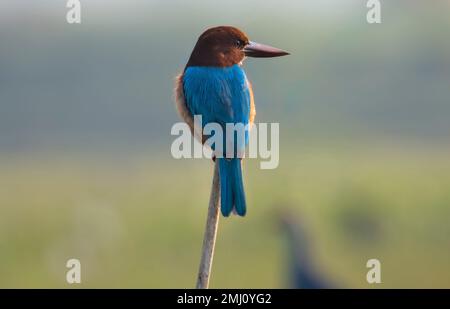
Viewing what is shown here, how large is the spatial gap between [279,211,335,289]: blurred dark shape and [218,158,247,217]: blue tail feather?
3.37 metres

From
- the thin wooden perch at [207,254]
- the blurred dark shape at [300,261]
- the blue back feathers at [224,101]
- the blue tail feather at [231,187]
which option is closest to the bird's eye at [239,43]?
the blue back feathers at [224,101]

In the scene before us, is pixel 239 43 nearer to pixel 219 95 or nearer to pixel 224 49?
pixel 224 49

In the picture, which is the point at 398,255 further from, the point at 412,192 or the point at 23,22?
the point at 23,22

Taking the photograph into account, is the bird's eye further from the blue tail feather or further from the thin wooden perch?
the thin wooden perch

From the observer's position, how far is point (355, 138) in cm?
1622

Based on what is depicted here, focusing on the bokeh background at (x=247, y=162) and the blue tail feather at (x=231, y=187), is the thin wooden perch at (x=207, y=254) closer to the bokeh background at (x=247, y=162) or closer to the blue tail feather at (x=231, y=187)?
the blue tail feather at (x=231, y=187)

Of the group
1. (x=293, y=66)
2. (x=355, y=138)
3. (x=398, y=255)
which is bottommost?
(x=398, y=255)

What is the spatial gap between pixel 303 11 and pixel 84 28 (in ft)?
15.6

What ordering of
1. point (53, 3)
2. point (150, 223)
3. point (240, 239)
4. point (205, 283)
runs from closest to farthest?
point (205, 283) < point (240, 239) < point (150, 223) < point (53, 3)

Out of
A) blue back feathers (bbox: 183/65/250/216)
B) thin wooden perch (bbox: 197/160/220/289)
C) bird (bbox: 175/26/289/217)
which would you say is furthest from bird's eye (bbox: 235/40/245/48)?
thin wooden perch (bbox: 197/160/220/289)

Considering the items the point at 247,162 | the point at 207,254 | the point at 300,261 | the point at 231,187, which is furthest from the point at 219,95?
the point at 247,162

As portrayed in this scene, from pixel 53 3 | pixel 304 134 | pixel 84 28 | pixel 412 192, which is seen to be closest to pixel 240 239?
pixel 412 192

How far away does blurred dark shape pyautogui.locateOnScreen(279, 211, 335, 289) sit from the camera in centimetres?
765

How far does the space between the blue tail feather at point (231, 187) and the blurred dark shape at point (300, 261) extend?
A: 3.37 m
